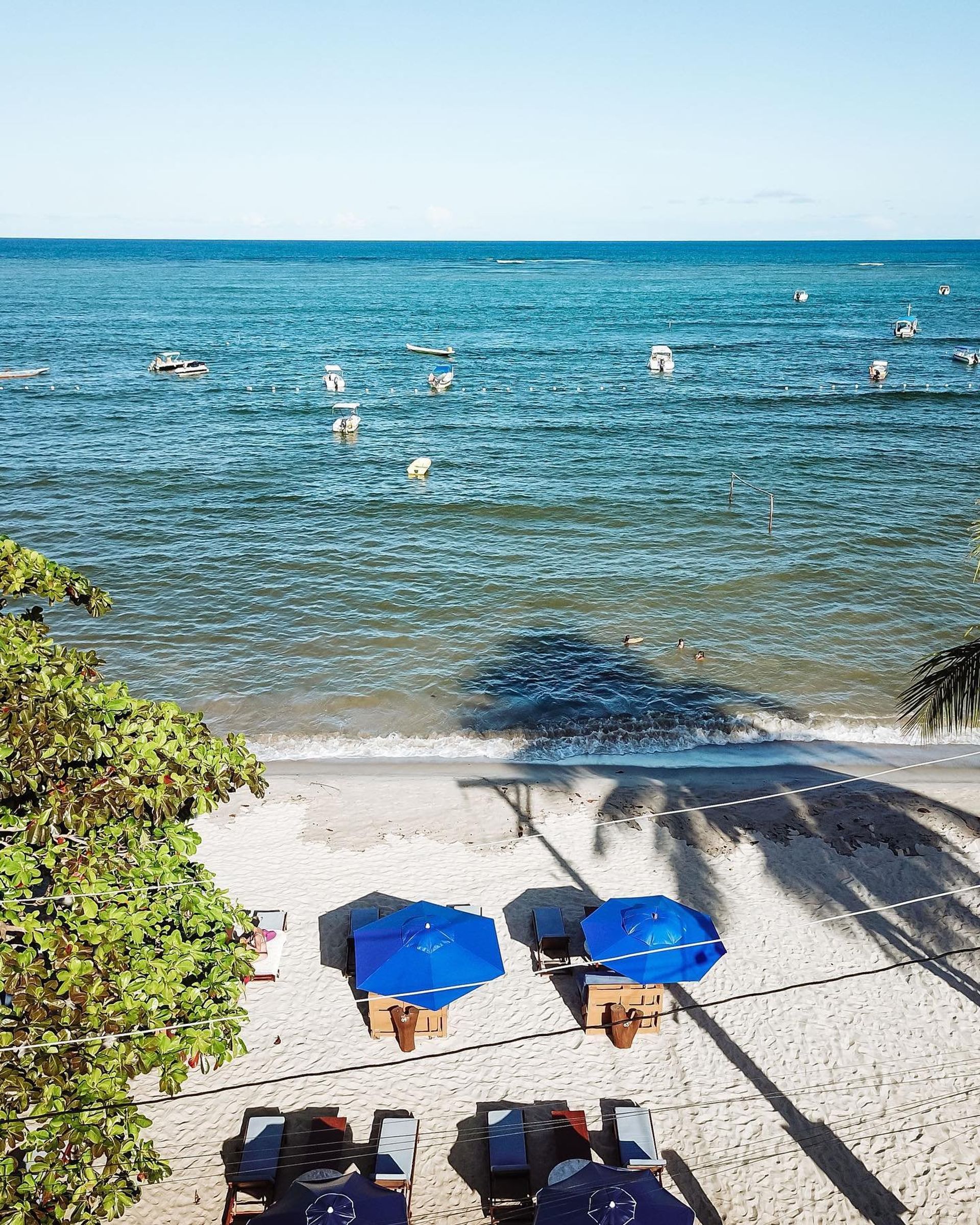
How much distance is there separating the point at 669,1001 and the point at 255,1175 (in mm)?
6144

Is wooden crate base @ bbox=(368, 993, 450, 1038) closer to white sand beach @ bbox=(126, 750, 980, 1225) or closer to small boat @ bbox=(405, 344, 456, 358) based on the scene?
white sand beach @ bbox=(126, 750, 980, 1225)

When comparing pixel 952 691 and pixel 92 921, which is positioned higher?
pixel 952 691

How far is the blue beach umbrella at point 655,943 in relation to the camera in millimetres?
11742

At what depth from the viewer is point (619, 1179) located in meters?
9.10

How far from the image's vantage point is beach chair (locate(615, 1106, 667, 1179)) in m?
9.93

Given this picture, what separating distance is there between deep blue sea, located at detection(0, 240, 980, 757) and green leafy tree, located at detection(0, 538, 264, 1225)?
12944 mm

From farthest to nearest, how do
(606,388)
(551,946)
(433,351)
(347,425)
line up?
(433,351) < (606,388) < (347,425) < (551,946)

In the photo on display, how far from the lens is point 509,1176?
994 centimetres

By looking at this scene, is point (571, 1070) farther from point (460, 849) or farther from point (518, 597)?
point (518, 597)

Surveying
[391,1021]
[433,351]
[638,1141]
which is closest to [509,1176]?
[638,1141]

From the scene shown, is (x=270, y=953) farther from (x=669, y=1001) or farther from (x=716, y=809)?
(x=716, y=809)

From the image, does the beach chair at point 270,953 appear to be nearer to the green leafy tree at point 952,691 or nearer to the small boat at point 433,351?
the green leafy tree at point 952,691

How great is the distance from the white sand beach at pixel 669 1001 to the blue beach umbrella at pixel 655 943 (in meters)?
1.10

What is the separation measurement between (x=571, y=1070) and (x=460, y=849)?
5.10 metres
